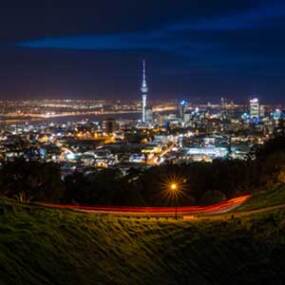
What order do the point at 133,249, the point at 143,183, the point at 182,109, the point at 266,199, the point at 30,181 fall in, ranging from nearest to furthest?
the point at 133,249 → the point at 266,199 → the point at 30,181 → the point at 143,183 → the point at 182,109

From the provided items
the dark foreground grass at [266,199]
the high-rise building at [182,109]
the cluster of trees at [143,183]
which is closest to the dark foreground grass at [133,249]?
the dark foreground grass at [266,199]

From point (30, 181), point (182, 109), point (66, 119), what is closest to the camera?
point (30, 181)

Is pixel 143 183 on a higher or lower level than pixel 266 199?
lower

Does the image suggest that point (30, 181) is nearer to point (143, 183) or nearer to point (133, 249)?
point (143, 183)

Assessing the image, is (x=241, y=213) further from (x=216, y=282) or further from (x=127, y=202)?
(x=127, y=202)

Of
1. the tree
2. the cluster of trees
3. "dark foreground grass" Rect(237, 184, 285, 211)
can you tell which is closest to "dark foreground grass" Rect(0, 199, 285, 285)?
"dark foreground grass" Rect(237, 184, 285, 211)

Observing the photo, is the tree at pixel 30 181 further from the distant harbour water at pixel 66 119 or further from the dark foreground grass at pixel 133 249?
the distant harbour water at pixel 66 119

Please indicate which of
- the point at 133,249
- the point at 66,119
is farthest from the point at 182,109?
the point at 133,249

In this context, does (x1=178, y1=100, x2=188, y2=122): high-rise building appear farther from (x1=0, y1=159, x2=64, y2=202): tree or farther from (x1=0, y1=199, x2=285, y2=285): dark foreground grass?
(x1=0, y1=199, x2=285, y2=285): dark foreground grass
